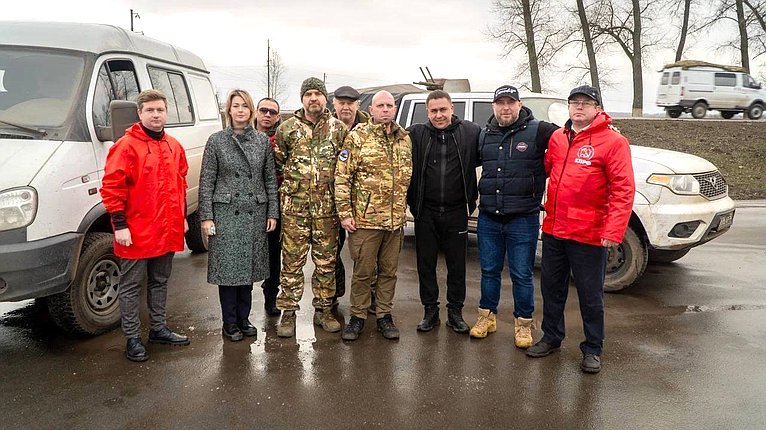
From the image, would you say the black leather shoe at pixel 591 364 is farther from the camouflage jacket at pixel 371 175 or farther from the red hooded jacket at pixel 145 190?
the red hooded jacket at pixel 145 190

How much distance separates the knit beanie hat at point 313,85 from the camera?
4.16m

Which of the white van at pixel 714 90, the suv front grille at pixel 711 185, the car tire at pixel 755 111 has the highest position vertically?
the white van at pixel 714 90

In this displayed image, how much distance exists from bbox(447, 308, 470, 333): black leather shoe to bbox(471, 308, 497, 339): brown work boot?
90 millimetres

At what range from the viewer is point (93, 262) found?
13.7 ft

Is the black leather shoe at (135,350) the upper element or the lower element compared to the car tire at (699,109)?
lower

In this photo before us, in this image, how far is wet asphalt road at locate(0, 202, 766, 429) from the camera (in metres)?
3.17

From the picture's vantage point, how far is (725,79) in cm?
2341

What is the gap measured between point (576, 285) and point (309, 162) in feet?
6.94

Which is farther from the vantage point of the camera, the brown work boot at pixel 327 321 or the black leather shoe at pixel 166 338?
the brown work boot at pixel 327 321

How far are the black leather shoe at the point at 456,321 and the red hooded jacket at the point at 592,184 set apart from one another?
111 cm

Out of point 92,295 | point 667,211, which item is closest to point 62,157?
point 92,295

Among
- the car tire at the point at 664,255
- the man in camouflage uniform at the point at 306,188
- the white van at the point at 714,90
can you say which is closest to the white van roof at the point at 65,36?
→ the man in camouflage uniform at the point at 306,188

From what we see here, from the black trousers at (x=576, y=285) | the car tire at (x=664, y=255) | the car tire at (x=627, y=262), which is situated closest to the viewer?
the black trousers at (x=576, y=285)

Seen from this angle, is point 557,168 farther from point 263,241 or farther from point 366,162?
point 263,241
